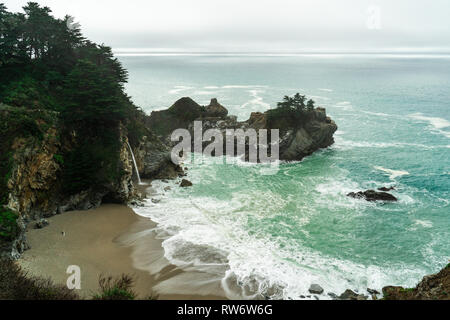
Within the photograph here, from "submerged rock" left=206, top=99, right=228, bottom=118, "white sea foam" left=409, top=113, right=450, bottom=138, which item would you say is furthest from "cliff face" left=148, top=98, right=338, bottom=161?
"white sea foam" left=409, top=113, right=450, bottom=138

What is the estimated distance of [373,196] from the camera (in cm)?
3766

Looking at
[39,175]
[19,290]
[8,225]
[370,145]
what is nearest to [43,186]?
[39,175]

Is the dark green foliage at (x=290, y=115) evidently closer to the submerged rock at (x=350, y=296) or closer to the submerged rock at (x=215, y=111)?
the submerged rock at (x=215, y=111)

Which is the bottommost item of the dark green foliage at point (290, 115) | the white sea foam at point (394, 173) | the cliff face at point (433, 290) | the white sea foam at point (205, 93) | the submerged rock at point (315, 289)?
the submerged rock at point (315, 289)

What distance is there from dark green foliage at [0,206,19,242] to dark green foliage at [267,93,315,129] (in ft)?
136

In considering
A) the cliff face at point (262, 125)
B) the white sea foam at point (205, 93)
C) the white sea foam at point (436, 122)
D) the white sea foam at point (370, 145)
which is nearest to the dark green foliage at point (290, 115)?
the cliff face at point (262, 125)

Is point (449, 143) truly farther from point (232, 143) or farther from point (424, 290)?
point (424, 290)

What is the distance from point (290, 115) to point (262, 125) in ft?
17.5

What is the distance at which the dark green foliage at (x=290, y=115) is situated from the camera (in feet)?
180

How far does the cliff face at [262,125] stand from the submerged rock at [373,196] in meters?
15.9

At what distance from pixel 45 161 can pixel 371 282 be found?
103ft

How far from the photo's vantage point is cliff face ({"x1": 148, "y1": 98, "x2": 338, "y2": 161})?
53.6m

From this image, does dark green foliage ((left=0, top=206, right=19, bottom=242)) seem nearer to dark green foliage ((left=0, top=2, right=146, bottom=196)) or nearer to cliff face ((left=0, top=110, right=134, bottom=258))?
cliff face ((left=0, top=110, right=134, bottom=258))

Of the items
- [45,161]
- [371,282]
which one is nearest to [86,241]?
[45,161]
